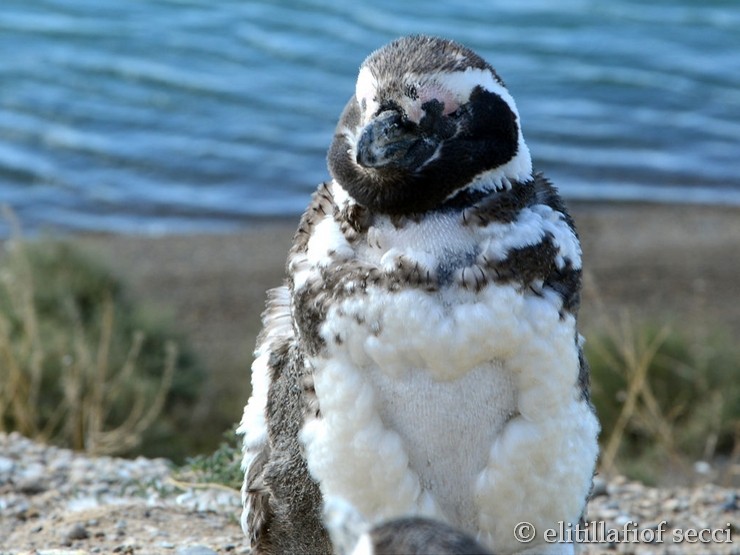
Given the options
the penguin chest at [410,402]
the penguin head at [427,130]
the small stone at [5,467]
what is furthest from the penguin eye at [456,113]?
the small stone at [5,467]

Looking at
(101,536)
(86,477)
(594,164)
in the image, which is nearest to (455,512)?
(101,536)

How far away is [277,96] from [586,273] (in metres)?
8.04

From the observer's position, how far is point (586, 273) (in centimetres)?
1020

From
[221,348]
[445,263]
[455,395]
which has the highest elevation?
[445,263]

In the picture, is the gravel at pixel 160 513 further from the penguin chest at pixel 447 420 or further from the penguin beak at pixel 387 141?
the penguin beak at pixel 387 141

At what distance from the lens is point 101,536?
203 inches

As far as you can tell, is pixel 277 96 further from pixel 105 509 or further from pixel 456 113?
pixel 456 113

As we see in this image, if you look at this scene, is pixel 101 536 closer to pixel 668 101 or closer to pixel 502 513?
pixel 502 513

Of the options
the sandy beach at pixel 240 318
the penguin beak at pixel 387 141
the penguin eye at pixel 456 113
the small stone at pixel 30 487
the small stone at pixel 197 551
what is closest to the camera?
the penguin beak at pixel 387 141

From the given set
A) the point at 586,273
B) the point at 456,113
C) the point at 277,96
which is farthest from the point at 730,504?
the point at 277,96

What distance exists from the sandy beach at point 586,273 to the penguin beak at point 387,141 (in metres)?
5.91

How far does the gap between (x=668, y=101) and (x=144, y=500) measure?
12983 mm

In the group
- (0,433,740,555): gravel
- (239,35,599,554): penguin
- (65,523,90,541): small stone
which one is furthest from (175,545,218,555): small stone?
(239,35,599,554): penguin

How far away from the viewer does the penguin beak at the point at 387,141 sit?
3445 mm
